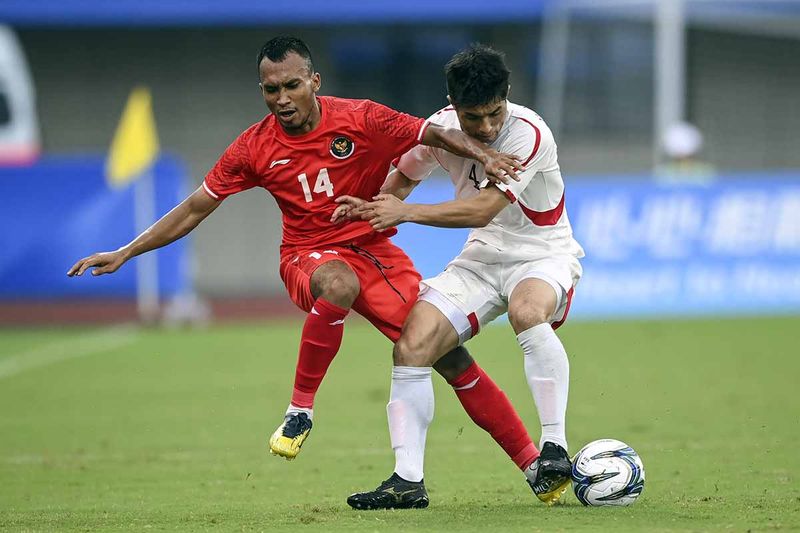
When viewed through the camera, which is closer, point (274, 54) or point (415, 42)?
point (274, 54)

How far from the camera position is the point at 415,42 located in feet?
85.0

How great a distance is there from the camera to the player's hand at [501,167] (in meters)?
6.48

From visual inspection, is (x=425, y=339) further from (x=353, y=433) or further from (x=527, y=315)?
(x=353, y=433)

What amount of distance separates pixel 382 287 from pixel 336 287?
352 millimetres

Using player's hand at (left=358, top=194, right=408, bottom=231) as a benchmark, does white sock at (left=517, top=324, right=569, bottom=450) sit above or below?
below

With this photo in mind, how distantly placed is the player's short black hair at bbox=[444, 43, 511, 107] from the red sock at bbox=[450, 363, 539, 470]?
1412mm

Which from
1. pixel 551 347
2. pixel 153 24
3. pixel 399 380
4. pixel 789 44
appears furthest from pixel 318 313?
pixel 789 44

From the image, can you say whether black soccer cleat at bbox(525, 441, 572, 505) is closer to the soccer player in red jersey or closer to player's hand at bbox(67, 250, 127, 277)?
the soccer player in red jersey

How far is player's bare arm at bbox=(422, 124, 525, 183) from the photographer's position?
21.3 ft

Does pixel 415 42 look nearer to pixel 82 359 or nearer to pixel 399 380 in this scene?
pixel 82 359

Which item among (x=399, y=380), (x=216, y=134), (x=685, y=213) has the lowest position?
(x=399, y=380)

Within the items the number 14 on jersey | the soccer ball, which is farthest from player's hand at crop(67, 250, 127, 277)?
the soccer ball

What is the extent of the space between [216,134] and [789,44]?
37.2ft

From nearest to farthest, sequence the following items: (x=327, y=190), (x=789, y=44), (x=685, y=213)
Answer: (x=327, y=190), (x=685, y=213), (x=789, y=44)
